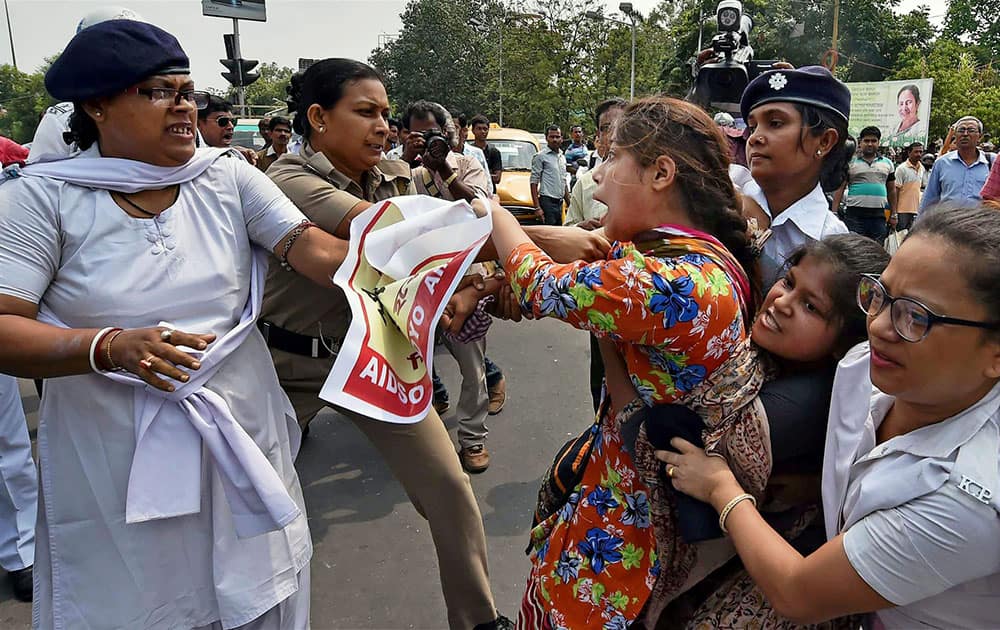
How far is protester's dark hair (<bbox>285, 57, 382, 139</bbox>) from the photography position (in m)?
2.27

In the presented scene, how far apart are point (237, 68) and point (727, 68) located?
7.28 meters

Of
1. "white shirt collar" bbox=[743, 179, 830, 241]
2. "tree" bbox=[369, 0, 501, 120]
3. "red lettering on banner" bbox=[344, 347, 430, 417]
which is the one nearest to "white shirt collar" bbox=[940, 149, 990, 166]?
"white shirt collar" bbox=[743, 179, 830, 241]

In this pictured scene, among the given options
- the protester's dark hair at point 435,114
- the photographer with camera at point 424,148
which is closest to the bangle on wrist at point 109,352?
the photographer with camera at point 424,148

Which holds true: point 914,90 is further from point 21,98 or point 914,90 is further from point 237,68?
point 21,98

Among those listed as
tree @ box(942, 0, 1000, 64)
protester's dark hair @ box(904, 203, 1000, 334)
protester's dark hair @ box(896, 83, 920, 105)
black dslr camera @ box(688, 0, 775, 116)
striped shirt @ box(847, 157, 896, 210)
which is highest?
tree @ box(942, 0, 1000, 64)

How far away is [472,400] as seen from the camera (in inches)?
149

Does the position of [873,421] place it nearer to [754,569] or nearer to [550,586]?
[754,569]

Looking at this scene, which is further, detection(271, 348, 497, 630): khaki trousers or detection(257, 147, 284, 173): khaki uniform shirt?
detection(257, 147, 284, 173): khaki uniform shirt

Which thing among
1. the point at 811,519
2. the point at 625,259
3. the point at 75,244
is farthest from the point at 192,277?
the point at 811,519

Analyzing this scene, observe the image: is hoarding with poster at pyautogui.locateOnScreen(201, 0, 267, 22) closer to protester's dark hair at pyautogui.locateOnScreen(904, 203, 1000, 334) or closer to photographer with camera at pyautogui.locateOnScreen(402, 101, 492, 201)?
photographer with camera at pyautogui.locateOnScreen(402, 101, 492, 201)

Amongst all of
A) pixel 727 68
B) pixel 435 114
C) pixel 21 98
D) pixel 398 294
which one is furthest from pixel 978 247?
pixel 21 98

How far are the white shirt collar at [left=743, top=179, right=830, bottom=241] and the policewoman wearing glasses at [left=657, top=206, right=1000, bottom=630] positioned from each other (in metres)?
1.00

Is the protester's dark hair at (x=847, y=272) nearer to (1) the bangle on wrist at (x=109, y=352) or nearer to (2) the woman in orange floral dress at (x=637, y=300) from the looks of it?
(2) the woman in orange floral dress at (x=637, y=300)

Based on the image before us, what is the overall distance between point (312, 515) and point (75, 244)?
2.19 metres
